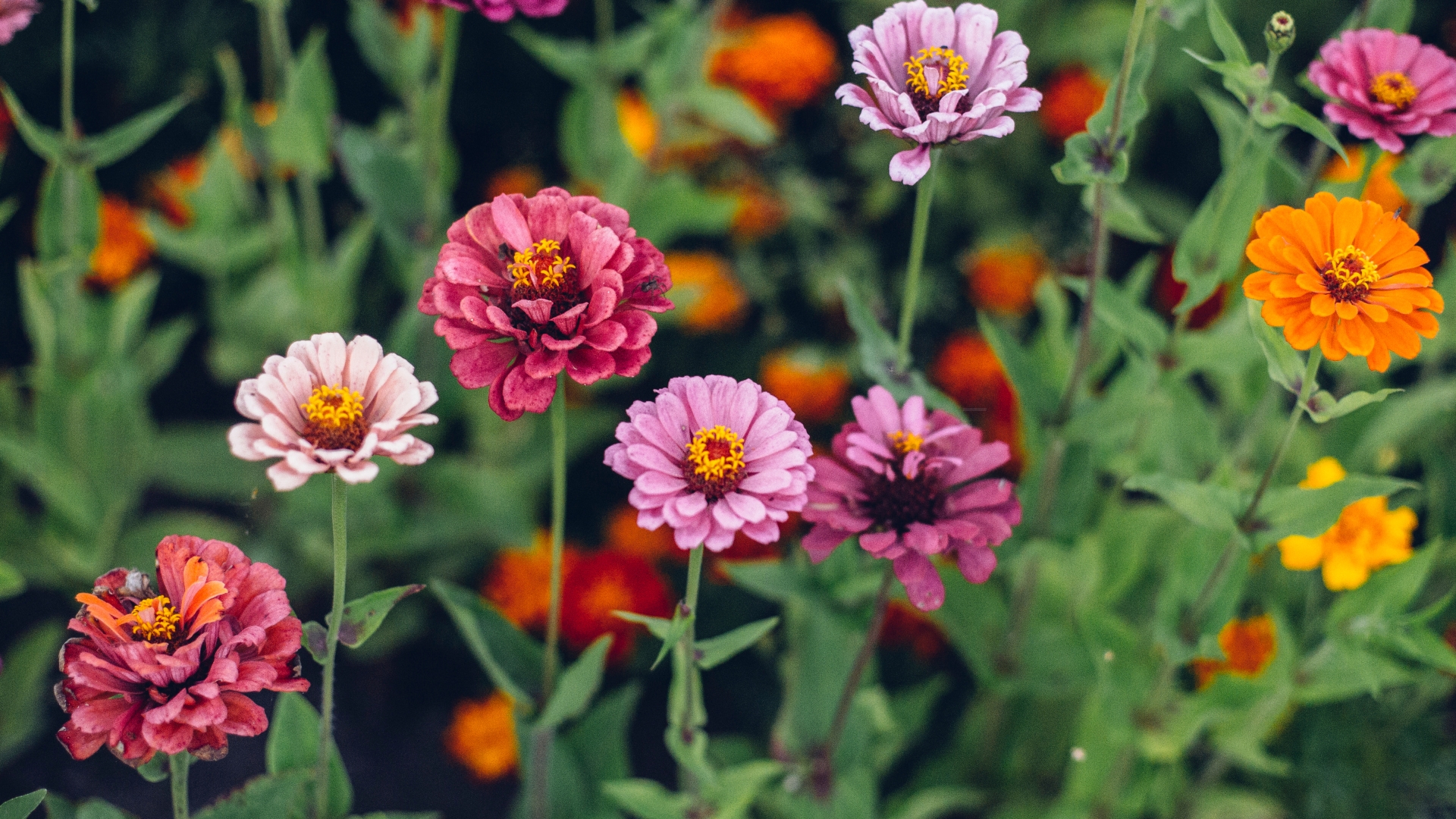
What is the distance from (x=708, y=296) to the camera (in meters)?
1.91

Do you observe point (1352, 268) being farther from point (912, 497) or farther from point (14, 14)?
point (14, 14)

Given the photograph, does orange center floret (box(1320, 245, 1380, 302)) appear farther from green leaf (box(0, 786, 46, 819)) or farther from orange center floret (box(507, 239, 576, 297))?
green leaf (box(0, 786, 46, 819))

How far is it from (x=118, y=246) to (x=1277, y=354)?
174 centimetres

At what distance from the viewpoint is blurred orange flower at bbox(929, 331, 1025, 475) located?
179 centimetres

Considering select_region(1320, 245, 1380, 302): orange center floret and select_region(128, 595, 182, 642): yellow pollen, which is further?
select_region(1320, 245, 1380, 302): orange center floret

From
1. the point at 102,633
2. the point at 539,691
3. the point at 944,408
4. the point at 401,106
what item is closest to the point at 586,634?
the point at 539,691

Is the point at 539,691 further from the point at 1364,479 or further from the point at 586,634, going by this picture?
the point at 1364,479

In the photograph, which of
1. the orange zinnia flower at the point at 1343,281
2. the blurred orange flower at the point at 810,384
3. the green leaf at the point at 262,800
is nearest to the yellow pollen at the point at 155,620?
the green leaf at the point at 262,800

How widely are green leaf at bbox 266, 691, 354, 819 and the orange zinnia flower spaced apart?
97cm

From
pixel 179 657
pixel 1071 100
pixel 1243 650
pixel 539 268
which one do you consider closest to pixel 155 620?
pixel 179 657

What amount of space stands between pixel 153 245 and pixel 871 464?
1505 mm

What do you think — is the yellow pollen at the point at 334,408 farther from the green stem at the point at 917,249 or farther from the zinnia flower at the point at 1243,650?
the zinnia flower at the point at 1243,650

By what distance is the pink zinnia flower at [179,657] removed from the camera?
29.7 inches

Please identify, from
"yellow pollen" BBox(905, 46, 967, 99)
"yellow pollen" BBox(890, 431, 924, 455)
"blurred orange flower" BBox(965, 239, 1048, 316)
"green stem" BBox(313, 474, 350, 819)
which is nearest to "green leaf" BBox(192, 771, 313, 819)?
"green stem" BBox(313, 474, 350, 819)
